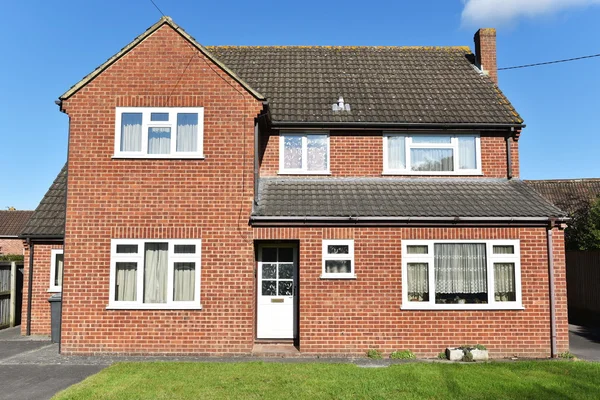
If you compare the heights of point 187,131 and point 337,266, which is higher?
point 187,131

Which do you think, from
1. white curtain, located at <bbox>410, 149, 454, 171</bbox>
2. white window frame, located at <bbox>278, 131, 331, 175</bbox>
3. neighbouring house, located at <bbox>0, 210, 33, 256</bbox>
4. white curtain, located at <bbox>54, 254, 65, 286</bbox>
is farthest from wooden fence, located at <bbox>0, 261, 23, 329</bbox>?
neighbouring house, located at <bbox>0, 210, 33, 256</bbox>

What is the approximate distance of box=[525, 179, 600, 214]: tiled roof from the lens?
2505 centimetres

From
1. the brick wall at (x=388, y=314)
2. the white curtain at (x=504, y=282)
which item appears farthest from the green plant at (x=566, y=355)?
the white curtain at (x=504, y=282)

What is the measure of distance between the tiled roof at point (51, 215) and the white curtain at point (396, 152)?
852 centimetres

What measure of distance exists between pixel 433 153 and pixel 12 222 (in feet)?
119

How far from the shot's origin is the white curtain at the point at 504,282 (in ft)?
Result: 35.3

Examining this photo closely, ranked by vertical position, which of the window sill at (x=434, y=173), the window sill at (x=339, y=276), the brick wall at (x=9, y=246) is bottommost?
the window sill at (x=339, y=276)

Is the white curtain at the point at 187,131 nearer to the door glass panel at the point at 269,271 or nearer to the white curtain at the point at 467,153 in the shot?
the door glass panel at the point at 269,271

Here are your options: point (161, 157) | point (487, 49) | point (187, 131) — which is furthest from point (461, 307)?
point (487, 49)

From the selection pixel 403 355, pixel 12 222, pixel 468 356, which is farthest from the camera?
pixel 12 222

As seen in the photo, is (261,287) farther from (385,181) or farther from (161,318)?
(385,181)

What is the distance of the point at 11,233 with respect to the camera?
36.6 metres

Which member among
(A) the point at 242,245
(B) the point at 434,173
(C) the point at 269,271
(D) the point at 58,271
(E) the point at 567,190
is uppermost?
(E) the point at 567,190

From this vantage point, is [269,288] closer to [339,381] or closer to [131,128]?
[339,381]
